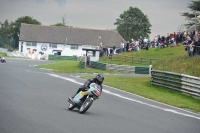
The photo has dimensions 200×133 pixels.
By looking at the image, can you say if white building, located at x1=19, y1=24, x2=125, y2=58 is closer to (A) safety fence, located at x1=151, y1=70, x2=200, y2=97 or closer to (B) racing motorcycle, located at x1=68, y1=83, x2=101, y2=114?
(A) safety fence, located at x1=151, y1=70, x2=200, y2=97

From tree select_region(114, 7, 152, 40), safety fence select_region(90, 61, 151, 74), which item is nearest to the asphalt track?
safety fence select_region(90, 61, 151, 74)

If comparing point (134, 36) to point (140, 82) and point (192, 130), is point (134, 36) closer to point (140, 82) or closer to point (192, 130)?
point (140, 82)

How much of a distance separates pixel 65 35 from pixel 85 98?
9525 centimetres

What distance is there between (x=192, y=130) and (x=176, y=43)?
37097 millimetres

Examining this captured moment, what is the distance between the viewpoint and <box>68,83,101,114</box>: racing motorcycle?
46.3 feet

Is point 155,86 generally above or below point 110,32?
below

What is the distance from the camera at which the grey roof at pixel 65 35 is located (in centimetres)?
10797

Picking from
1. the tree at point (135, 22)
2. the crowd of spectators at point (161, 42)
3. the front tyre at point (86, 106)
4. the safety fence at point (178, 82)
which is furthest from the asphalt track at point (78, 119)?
the tree at point (135, 22)

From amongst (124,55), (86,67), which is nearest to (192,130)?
(86,67)

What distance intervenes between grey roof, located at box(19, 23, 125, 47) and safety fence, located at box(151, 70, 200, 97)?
7827cm

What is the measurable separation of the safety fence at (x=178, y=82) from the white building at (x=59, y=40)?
254 ft

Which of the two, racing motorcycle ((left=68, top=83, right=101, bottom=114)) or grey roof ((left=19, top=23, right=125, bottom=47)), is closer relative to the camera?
racing motorcycle ((left=68, top=83, right=101, bottom=114))

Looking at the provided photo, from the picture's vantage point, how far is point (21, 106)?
46.7 feet

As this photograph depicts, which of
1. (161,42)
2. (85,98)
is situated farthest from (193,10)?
(85,98)
